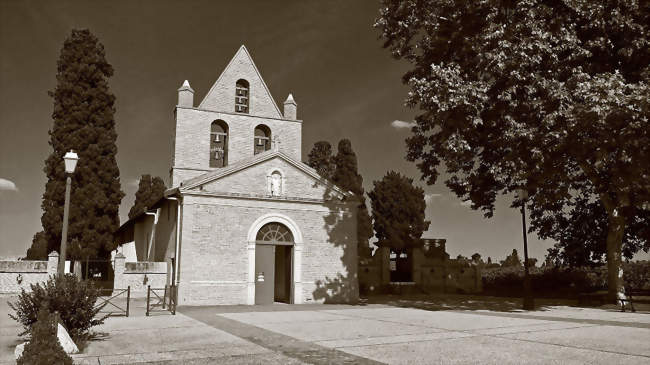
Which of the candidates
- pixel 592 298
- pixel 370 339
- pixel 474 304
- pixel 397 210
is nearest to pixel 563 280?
pixel 592 298

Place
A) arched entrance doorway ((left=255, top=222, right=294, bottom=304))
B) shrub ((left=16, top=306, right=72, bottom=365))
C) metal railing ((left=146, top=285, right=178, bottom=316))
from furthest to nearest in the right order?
1. arched entrance doorway ((left=255, top=222, right=294, bottom=304))
2. metal railing ((left=146, top=285, right=178, bottom=316))
3. shrub ((left=16, top=306, right=72, bottom=365))

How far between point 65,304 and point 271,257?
41.2 feet

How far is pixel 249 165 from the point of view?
22016mm

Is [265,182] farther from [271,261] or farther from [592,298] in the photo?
[592,298]

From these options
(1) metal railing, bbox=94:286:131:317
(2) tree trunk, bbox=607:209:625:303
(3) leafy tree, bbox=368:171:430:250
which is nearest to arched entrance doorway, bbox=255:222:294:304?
(1) metal railing, bbox=94:286:131:317

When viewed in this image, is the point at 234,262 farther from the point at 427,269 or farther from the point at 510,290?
the point at 510,290

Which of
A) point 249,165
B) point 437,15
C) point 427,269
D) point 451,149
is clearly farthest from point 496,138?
point 427,269

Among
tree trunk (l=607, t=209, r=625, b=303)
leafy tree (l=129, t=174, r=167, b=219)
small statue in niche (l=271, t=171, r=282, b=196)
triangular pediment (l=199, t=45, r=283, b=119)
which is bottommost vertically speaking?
tree trunk (l=607, t=209, r=625, b=303)

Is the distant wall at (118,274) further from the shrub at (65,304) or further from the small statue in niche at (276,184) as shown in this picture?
Result: the shrub at (65,304)

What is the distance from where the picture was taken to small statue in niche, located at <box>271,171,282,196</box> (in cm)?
2247

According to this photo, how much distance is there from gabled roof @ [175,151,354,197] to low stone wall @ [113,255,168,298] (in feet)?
11.5

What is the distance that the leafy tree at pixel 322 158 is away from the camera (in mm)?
47438

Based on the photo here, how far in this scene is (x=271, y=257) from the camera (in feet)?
72.8

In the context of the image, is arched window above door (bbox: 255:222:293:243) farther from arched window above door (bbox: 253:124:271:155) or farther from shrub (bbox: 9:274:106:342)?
shrub (bbox: 9:274:106:342)
